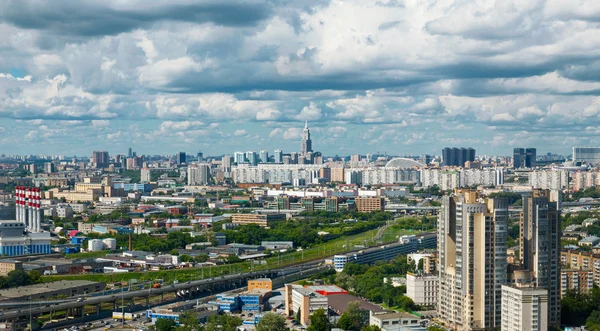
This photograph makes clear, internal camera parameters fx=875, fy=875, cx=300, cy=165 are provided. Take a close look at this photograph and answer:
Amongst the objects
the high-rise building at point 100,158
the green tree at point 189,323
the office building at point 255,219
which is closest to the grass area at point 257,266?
the office building at point 255,219

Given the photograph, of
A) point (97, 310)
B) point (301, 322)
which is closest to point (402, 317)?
point (301, 322)

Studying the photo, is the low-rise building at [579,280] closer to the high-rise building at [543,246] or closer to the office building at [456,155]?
the high-rise building at [543,246]

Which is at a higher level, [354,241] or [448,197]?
[448,197]

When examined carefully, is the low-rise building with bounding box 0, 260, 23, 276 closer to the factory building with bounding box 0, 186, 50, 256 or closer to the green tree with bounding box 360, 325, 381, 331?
the factory building with bounding box 0, 186, 50, 256

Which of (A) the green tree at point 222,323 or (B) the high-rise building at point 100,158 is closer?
(A) the green tree at point 222,323

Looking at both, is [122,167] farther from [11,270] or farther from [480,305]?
[480,305]

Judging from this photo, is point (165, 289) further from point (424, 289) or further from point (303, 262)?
point (303, 262)
